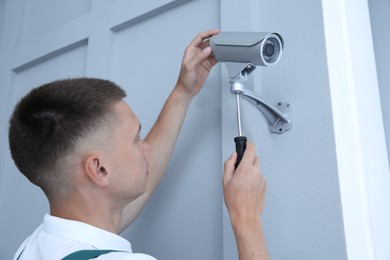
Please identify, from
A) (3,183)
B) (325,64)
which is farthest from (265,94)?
(3,183)

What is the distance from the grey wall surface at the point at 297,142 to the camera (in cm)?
69

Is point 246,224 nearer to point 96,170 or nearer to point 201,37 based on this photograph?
point 96,170

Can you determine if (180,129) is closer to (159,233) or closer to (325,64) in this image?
(159,233)

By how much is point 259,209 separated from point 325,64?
0.97 feet

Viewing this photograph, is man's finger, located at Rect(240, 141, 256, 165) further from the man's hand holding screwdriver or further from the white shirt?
the white shirt

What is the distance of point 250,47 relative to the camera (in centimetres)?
70

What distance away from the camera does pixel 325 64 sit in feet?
2.42

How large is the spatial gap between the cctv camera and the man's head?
0.80 feet

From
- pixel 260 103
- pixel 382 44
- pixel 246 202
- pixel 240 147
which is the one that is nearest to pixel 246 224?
pixel 246 202

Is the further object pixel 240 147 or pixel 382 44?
pixel 382 44

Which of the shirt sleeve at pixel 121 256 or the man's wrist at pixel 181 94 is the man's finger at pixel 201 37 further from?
the shirt sleeve at pixel 121 256

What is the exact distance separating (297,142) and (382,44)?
0.55 m

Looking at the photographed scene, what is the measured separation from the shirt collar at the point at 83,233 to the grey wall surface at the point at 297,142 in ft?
0.78

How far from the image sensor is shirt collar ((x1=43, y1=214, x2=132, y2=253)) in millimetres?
683
